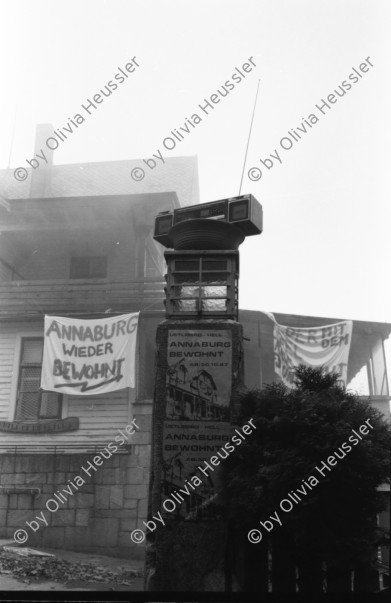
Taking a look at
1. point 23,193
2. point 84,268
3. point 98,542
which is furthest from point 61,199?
point 98,542

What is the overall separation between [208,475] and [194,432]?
1.68 ft

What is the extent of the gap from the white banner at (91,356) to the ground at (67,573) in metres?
3.84

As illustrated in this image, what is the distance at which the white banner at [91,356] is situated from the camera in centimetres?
1418

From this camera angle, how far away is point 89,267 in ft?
59.8

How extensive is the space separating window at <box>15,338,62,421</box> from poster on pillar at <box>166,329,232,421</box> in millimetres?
8958

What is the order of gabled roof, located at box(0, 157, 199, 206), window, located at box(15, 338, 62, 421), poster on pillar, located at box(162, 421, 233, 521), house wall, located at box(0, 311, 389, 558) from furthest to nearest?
gabled roof, located at box(0, 157, 199, 206), window, located at box(15, 338, 62, 421), house wall, located at box(0, 311, 389, 558), poster on pillar, located at box(162, 421, 233, 521)

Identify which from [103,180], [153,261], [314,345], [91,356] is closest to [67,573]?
[91,356]

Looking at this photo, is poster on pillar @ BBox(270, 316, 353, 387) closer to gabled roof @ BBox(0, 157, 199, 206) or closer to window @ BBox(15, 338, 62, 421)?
window @ BBox(15, 338, 62, 421)

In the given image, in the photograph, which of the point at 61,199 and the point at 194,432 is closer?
the point at 194,432

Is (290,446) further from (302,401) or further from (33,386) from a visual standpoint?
(33,386)

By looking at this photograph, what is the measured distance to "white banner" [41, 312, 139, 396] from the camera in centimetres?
1418

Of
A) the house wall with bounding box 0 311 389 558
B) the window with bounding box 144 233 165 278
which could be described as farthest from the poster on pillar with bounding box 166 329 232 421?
the window with bounding box 144 233 165 278

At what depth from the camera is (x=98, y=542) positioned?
12.5 m

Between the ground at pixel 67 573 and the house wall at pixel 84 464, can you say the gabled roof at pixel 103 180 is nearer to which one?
the house wall at pixel 84 464
